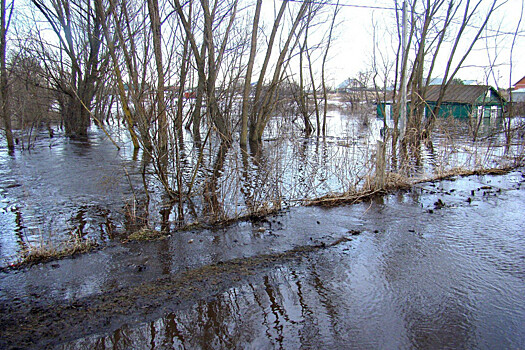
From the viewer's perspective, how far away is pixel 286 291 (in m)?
3.74

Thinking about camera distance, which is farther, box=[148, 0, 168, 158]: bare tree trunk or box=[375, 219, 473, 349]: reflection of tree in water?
box=[148, 0, 168, 158]: bare tree trunk

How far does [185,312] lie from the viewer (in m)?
3.37

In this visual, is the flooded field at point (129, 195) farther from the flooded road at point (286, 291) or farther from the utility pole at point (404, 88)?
the utility pole at point (404, 88)

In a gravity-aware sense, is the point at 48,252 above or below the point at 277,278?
above

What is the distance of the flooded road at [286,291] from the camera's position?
10.0 ft

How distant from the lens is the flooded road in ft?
10.0

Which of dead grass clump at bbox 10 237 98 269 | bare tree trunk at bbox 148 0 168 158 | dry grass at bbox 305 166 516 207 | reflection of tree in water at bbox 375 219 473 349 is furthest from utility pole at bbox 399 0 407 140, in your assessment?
dead grass clump at bbox 10 237 98 269

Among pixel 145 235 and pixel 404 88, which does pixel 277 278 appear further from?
pixel 404 88

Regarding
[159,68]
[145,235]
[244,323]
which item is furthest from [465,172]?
[244,323]

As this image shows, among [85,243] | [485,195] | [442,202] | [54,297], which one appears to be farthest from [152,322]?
[485,195]

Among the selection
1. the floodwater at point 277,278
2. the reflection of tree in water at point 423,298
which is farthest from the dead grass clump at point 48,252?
the reflection of tree in water at point 423,298

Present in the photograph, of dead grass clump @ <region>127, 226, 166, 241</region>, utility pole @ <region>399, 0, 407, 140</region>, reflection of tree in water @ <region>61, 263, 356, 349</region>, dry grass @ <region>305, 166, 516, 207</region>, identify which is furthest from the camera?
utility pole @ <region>399, 0, 407, 140</region>

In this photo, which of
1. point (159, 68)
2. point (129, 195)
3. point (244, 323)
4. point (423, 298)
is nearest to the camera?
point (244, 323)

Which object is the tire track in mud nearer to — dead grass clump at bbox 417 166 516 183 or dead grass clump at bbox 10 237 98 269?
dead grass clump at bbox 10 237 98 269
